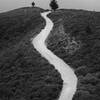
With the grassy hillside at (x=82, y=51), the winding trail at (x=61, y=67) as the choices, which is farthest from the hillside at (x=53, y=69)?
the winding trail at (x=61, y=67)

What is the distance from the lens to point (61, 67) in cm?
3008

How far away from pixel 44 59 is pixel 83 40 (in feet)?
26.0

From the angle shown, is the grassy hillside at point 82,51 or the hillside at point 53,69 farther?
the hillside at point 53,69

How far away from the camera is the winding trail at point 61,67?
22734 mm

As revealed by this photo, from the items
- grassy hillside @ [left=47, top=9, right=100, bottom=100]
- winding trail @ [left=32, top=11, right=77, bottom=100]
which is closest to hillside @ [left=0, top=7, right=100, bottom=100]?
grassy hillside @ [left=47, top=9, right=100, bottom=100]

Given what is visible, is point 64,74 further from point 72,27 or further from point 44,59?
point 72,27

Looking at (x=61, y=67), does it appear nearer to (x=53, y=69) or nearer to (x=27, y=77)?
(x=53, y=69)

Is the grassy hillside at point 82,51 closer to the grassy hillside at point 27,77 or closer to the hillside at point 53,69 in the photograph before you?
the hillside at point 53,69

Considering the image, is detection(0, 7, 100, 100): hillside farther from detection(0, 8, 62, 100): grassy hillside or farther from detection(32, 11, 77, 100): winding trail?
detection(32, 11, 77, 100): winding trail

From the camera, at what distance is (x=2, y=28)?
64.5 m

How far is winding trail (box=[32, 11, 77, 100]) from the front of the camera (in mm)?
22734

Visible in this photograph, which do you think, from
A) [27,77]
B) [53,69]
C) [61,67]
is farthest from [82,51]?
[27,77]

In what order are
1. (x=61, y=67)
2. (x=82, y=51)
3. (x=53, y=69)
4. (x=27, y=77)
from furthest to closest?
(x=82, y=51)
(x=61, y=67)
(x=53, y=69)
(x=27, y=77)

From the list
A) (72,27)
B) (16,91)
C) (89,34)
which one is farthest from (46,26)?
(16,91)
